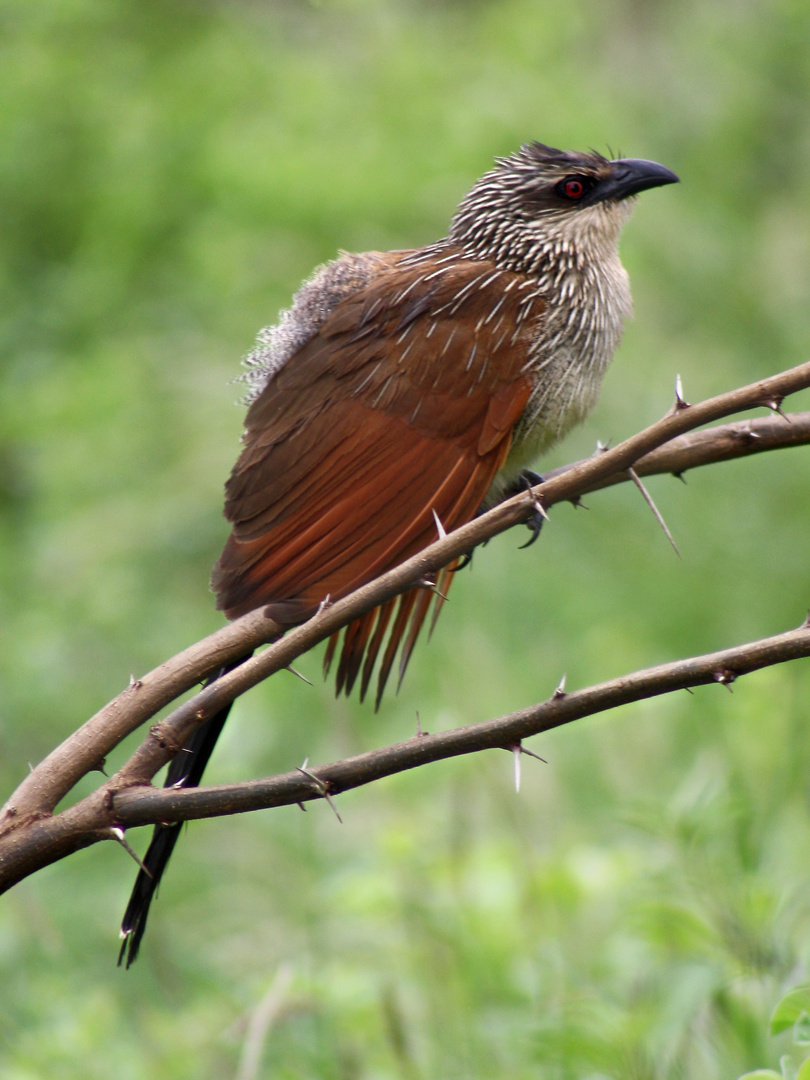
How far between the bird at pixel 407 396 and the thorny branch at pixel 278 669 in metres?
0.42

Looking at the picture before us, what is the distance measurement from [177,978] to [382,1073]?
601mm

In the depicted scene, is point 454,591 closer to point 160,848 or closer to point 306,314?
point 306,314

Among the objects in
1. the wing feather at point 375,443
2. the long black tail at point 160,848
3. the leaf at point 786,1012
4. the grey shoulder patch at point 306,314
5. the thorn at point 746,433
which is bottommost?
the leaf at point 786,1012

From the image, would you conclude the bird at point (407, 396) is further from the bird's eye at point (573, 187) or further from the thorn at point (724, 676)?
the thorn at point (724, 676)

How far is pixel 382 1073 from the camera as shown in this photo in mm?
2539

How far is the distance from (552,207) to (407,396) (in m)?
0.80

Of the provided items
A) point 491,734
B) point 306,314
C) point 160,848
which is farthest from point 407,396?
point 491,734

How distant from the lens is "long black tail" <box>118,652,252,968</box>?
6.06 feet

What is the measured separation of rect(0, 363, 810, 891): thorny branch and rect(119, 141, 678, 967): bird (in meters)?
0.42

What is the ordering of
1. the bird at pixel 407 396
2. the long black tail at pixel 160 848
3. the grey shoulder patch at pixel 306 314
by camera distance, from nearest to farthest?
the long black tail at pixel 160 848 → the bird at pixel 407 396 → the grey shoulder patch at pixel 306 314

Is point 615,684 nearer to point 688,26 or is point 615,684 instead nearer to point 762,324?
point 762,324

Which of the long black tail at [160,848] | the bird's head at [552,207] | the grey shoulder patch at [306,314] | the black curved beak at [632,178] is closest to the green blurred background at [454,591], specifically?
the long black tail at [160,848]

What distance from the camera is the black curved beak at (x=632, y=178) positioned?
2830 millimetres

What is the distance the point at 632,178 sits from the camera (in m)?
2.85
